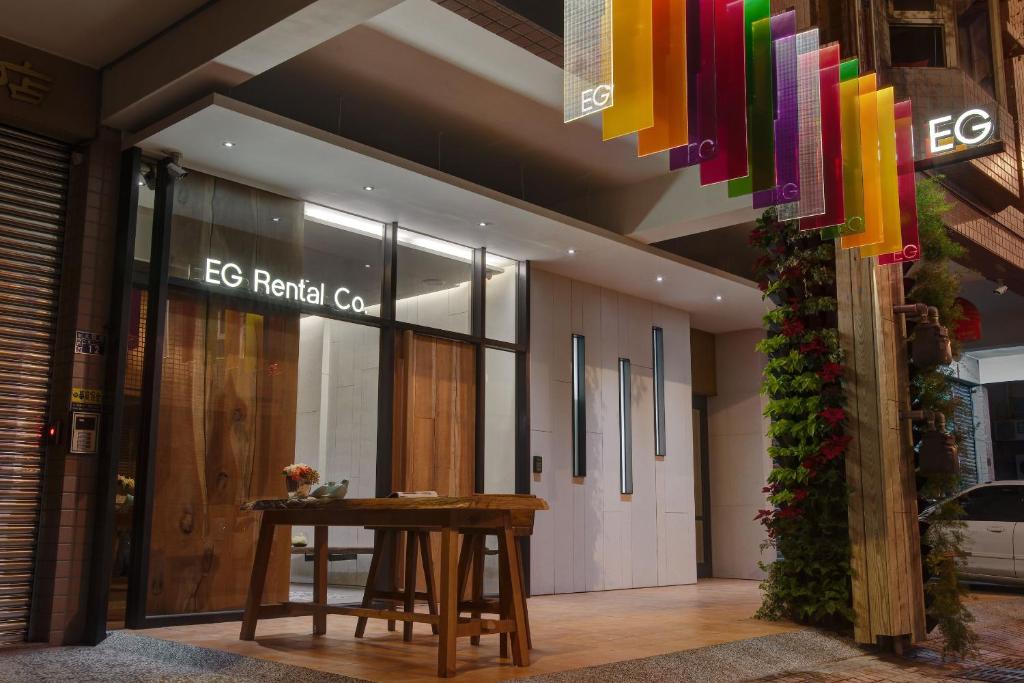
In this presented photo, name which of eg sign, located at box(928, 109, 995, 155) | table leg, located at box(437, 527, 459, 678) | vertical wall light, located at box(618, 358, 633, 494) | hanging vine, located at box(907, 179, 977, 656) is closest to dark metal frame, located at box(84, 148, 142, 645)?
table leg, located at box(437, 527, 459, 678)

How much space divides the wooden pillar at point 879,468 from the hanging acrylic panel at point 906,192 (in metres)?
0.20

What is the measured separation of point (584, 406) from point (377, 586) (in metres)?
3.25

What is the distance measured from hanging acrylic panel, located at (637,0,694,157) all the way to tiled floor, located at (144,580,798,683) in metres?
2.59

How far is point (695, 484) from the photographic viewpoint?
12328 millimetres

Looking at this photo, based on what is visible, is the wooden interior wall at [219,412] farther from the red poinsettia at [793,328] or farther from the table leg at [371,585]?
the red poinsettia at [793,328]

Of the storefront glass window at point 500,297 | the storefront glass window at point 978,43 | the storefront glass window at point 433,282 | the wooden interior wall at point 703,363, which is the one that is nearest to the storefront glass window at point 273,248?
the storefront glass window at point 433,282

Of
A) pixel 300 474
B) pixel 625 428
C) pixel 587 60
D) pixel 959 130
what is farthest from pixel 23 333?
pixel 959 130

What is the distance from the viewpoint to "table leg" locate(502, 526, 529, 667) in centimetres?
441

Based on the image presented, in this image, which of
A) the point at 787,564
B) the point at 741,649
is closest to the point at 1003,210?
the point at 787,564

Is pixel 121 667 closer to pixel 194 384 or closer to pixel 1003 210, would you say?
pixel 194 384

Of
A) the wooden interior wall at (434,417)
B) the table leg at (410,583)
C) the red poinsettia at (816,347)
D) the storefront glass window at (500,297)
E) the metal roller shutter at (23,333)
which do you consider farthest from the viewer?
the storefront glass window at (500,297)

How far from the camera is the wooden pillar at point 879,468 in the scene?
18.2 feet

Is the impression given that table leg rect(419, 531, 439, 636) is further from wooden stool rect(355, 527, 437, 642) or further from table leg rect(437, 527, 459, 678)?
table leg rect(437, 527, 459, 678)

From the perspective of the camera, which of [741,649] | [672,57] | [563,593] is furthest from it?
[563,593]
